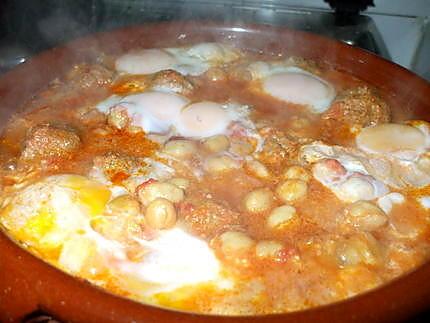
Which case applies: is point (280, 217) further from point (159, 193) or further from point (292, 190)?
point (159, 193)

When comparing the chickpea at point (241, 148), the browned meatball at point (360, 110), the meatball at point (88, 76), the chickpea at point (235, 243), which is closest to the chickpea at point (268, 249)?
the chickpea at point (235, 243)

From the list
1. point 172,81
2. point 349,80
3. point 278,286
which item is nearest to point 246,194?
point 278,286

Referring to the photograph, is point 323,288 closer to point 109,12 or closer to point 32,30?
point 32,30

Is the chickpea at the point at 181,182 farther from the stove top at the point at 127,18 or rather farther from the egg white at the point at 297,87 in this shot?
the stove top at the point at 127,18

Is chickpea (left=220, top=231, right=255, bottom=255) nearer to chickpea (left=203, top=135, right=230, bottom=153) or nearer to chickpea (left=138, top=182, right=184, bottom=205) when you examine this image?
chickpea (left=138, top=182, right=184, bottom=205)

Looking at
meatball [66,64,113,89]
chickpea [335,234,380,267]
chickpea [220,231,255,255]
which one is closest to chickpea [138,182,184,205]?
chickpea [220,231,255,255]

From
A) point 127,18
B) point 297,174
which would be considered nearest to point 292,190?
point 297,174
